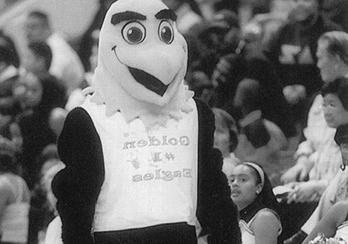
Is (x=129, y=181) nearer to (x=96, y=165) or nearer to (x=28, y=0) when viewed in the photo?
(x=96, y=165)

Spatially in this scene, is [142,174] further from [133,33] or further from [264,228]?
[264,228]

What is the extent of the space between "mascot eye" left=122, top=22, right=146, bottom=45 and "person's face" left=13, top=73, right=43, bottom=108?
2.72 ft

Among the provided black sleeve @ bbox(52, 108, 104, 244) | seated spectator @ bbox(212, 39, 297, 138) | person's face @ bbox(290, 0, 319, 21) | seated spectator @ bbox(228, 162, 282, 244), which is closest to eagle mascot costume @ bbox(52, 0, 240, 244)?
black sleeve @ bbox(52, 108, 104, 244)

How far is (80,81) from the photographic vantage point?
2.74m

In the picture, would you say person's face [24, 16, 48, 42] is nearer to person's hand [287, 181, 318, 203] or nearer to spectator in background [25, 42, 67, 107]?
spectator in background [25, 42, 67, 107]

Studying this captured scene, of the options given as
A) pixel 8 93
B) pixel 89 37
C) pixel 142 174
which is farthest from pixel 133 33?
pixel 8 93

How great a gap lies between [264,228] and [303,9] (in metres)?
0.65

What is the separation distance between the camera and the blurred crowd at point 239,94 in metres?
2.71

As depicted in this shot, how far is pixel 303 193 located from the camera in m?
2.73

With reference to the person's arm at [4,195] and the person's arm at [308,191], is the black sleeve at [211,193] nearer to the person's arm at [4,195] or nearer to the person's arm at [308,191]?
the person's arm at [308,191]

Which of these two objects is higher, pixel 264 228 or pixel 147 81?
pixel 147 81

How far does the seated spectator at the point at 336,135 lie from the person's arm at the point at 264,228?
0.09 meters

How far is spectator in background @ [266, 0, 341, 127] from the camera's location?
2.73 metres

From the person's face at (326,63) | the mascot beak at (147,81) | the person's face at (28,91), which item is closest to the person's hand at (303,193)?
the person's face at (326,63)
